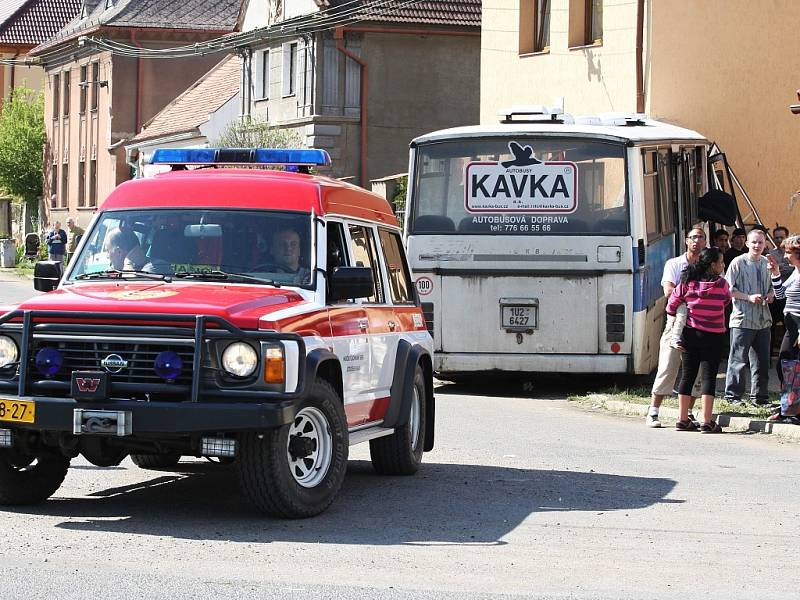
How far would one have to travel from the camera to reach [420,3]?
4278 centimetres

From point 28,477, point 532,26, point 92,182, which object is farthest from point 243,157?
point 92,182

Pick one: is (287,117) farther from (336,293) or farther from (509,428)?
(336,293)

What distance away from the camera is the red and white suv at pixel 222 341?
8.70m

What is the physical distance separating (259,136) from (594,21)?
15.7 metres

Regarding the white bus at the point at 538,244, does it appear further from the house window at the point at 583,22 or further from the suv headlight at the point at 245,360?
the house window at the point at 583,22

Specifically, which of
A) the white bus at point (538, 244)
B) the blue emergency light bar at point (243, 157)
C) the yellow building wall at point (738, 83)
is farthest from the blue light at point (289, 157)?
the yellow building wall at point (738, 83)

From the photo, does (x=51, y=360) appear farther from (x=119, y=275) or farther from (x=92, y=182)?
(x=92, y=182)

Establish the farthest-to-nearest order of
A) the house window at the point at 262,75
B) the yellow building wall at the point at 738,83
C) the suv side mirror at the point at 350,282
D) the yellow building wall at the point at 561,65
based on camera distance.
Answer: the house window at the point at 262,75 → the yellow building wall at the point at 561,65 → the yellow building wall at the point at 738,83 → the suv side mirror at the point at 350,282

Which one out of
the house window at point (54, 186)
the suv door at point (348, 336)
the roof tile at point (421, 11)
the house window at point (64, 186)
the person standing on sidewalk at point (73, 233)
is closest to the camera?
the suv door at point (348, 336)

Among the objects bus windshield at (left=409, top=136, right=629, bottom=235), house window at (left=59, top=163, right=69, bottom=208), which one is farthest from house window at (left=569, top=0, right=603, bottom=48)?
house window at (left=59, top=163, right=69, bottom=208)

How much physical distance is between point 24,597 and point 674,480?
5.96 metres

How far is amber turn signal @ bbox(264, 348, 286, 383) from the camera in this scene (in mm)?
8742

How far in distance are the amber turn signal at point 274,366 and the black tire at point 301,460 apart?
252 mm

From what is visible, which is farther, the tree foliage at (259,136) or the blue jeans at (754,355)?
the tree foliage at (259,136)
